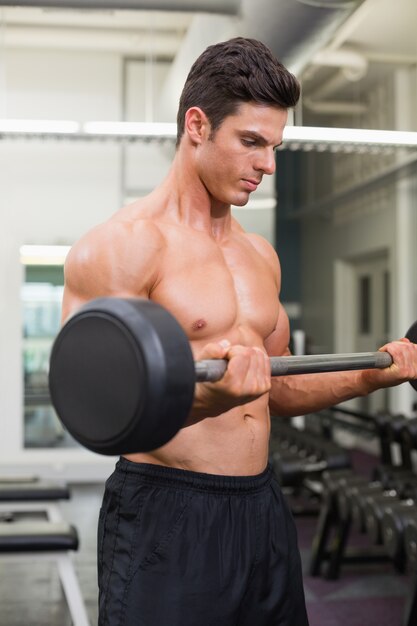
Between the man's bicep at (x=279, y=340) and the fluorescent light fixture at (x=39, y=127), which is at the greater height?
the fluorescent light fixture at (x=39, y=127)

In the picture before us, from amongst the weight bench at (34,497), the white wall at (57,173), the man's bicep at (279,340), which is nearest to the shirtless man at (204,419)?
the man's bicep at (279,340)

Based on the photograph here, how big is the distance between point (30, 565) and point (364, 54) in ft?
13.9

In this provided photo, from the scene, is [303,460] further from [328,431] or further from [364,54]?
[364,54]

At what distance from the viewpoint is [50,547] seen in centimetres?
269

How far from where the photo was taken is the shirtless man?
50.6 inches

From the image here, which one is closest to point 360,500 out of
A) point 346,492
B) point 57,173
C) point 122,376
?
point 346,492

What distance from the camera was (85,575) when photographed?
343 cm

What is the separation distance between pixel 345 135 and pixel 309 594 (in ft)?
6.66

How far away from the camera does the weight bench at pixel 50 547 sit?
264cm

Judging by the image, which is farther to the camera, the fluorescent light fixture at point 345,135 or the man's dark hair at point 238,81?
the fluorescent light fixture at point 345,135

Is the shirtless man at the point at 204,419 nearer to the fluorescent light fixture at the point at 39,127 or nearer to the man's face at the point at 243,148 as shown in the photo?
the man's face at the point at 243,148

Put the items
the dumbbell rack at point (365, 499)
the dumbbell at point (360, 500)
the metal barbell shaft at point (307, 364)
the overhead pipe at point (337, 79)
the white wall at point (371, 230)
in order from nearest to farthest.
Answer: the metal barbell shaft at point (307, 364), the dumbbell rack at point (365, 499), the dumbbell at point (360, 500), the overhead pipe at point (337, 79), the white wall at point (371, 230)

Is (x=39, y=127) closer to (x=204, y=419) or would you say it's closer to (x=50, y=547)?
(x=50, y=547)

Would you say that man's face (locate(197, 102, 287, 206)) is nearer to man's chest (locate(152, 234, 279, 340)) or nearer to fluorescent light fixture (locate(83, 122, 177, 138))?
man's chest (locate(152, 234, 279, 340))
